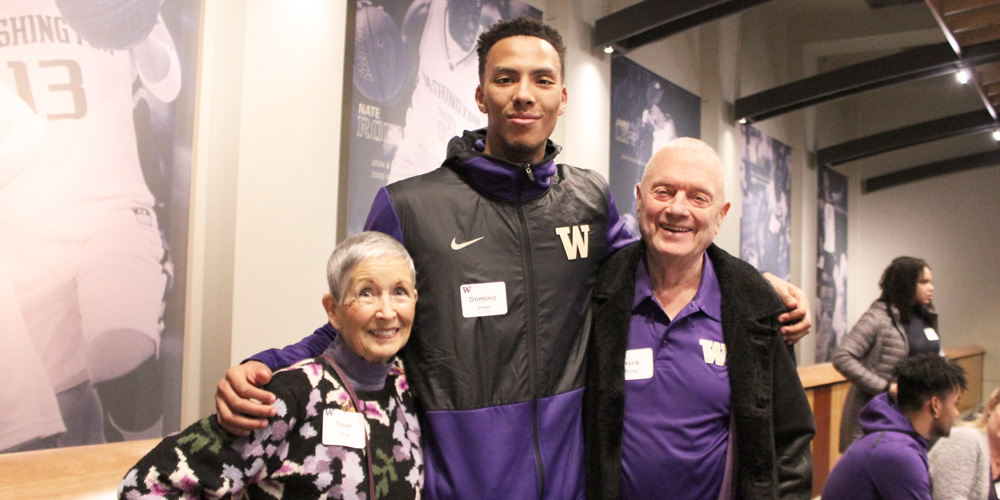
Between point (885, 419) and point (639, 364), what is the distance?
1.90 metres

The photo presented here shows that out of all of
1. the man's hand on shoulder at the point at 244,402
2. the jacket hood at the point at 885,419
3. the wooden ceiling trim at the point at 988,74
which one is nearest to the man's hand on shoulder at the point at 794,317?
the man's hand on shoulder at the point at 244,402

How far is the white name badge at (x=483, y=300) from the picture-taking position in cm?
181

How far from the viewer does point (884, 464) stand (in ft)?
9.74

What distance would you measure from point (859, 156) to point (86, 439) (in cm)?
1161

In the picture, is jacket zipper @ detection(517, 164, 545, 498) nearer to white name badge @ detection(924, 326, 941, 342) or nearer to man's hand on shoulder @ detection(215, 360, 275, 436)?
man's hand on shoulder @ detection(215, 360, 275, 436)

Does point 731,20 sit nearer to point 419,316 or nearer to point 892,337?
point 892,337

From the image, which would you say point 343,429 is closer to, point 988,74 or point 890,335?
point 890,335

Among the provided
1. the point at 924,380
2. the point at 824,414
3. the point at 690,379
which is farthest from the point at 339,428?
the point at 824,414

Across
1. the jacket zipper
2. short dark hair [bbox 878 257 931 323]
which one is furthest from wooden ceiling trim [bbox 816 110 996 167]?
the jacket zipper

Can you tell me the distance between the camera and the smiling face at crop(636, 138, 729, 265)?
1846 mm

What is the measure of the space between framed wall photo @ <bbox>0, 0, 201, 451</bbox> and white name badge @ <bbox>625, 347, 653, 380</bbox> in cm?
240

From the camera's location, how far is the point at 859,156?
38.0 feet

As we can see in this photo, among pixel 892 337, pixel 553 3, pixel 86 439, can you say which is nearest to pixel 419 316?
pixel 86 439

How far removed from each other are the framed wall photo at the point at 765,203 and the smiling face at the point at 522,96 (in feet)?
25.5
